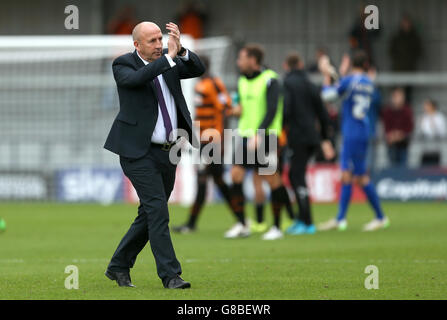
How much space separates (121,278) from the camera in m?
8.49

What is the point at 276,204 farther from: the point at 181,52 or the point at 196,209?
the point at 181,52

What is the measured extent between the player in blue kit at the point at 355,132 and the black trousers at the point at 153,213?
6.40m

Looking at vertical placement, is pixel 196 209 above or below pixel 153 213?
below

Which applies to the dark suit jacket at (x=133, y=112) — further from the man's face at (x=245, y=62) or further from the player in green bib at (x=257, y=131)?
the man's face at (x=245, y=62)

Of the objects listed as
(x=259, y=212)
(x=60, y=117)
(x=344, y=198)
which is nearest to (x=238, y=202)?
(x=259, y=212)

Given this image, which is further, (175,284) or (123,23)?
(123,23)

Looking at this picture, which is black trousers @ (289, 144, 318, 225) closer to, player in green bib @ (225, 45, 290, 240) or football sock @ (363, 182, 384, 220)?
player in green bib @ (225, 45, 290, 240)

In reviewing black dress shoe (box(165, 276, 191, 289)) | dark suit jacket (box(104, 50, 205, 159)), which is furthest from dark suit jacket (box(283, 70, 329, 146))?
black dress shoe (box(165, 276, 191, 289))

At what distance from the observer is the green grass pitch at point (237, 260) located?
8094 millimetres

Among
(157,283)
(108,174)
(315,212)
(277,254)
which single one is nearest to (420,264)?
(277,254)

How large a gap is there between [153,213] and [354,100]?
692 centimetres

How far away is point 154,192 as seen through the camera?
8250mm

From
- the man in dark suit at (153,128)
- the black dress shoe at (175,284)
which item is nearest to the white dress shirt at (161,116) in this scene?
the man in dark suit at (153,128)

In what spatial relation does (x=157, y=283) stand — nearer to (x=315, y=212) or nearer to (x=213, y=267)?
(x=213, y=267)
